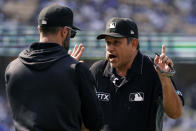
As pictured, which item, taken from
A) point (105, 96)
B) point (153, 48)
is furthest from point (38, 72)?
point (153, 48)

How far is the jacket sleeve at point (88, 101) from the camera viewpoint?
9.68ft

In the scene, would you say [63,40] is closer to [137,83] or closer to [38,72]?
[38,72]

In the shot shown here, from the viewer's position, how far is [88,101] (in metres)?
2.98

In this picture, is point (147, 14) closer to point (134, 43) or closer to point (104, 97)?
point (134, 43)

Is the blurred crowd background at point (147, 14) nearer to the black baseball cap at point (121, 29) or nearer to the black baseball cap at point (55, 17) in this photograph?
the black baseball cap at point (121, 29)

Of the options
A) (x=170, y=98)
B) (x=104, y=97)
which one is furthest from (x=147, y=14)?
(x=170, y=98)

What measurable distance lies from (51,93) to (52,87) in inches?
1.4

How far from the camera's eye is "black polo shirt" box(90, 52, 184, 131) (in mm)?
3719

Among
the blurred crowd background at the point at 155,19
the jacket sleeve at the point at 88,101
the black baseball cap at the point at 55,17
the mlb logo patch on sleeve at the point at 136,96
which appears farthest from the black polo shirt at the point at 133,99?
the blurred crowd background at the point at 155,19

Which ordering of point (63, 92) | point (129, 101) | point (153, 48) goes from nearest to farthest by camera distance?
point (63, 92) → point (129, 101) → point (153, 48)

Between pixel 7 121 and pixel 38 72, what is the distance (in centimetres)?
702

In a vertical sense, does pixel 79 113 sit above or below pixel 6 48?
above

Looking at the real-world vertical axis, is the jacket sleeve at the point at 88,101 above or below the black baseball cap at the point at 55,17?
below

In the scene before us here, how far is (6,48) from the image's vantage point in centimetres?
970
